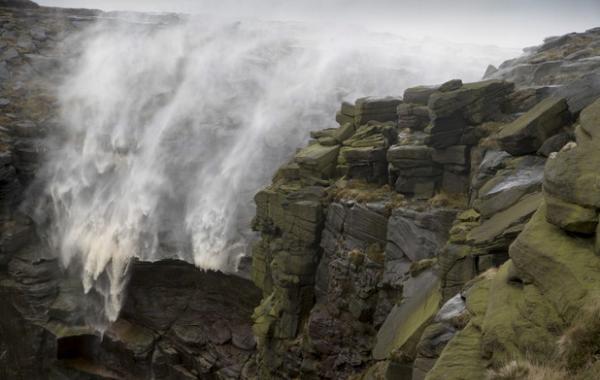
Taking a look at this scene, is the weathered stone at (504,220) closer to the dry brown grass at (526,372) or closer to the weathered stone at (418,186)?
the dry brown grass at (526,372)

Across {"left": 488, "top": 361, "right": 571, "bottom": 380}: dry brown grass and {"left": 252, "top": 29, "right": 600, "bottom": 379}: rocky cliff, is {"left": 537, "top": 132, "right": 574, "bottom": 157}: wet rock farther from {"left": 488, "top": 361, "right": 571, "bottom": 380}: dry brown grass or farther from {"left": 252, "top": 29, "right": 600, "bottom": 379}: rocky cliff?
{"left": 488, "top": 361, "right": 571, "bottom": 380}: dry brown grass

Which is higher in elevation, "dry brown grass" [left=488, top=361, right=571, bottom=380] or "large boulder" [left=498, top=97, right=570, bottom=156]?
"large boulder" [left=498, top=97, right=570, bottom=156]

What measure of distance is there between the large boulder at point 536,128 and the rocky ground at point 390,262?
0.16ft

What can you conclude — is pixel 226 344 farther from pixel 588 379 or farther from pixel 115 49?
pixel 115 49

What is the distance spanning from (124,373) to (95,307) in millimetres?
5204

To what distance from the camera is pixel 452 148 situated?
20.9m

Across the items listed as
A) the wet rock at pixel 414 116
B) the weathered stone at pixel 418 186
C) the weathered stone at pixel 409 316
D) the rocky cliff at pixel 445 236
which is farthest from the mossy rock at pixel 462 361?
the wet rock at pixel 414 116

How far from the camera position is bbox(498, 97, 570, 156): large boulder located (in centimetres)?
1606

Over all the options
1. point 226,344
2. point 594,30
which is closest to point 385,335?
point 226,344

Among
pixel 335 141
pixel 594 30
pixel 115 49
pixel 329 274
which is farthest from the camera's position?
pixel 115 49

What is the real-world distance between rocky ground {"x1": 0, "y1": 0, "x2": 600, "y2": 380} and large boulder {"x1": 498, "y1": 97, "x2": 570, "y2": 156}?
5 centimetres

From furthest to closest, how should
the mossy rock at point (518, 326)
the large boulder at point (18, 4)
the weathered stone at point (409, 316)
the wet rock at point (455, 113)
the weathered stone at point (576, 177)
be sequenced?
the large boulder at point (18, 4) < the wet rock at point (455, 113) < the weathered stone at point (409, 316) < the weathered stone at point (576, 177) < the mossy rock at point (518, 326)

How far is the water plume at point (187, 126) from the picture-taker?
3666cm

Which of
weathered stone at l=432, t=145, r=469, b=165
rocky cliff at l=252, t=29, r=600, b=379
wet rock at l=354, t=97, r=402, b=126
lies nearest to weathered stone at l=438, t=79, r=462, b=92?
rocky cliff at l=252, t=29, r=600, b=379
